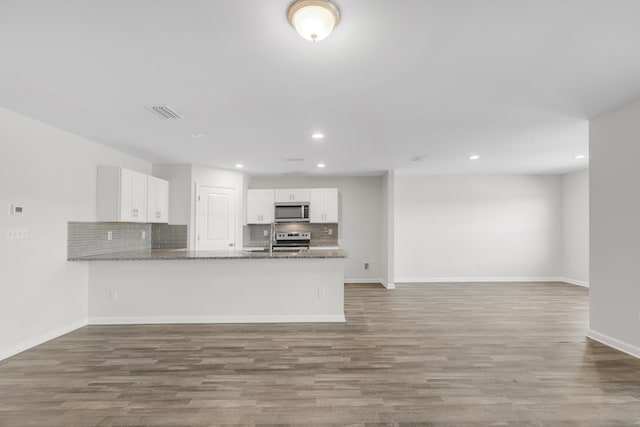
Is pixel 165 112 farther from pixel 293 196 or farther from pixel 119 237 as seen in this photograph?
pixel 293 196

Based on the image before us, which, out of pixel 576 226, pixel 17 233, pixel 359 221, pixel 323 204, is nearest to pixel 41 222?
pixel 17 233

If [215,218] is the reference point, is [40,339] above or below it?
below

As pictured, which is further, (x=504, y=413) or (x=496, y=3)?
(x=504, y=413)

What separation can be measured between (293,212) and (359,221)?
60.4 inches

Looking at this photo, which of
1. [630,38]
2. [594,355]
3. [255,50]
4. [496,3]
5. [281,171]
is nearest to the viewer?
[496,3]

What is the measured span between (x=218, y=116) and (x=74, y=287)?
2.84 meters

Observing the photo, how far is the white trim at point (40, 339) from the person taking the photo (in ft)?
10.3

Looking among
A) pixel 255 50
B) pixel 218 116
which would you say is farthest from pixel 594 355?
pixel 218 116

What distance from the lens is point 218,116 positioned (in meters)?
3.34

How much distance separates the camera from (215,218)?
6.29m

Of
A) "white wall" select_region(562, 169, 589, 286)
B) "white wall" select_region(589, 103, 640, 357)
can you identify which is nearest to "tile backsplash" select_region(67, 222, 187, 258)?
"white wall" select_region(589, 103, 640, 357)

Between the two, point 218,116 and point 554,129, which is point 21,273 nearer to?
point 218,116

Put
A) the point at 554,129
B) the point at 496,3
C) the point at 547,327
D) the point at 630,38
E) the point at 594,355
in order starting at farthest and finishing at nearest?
the point at 547,327, the point at 554,129, the point at 594,355, the point at 630,38, the point at 496,3

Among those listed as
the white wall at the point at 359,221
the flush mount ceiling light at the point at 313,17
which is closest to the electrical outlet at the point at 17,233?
the flush mount ceiling light at the point at 313,17
